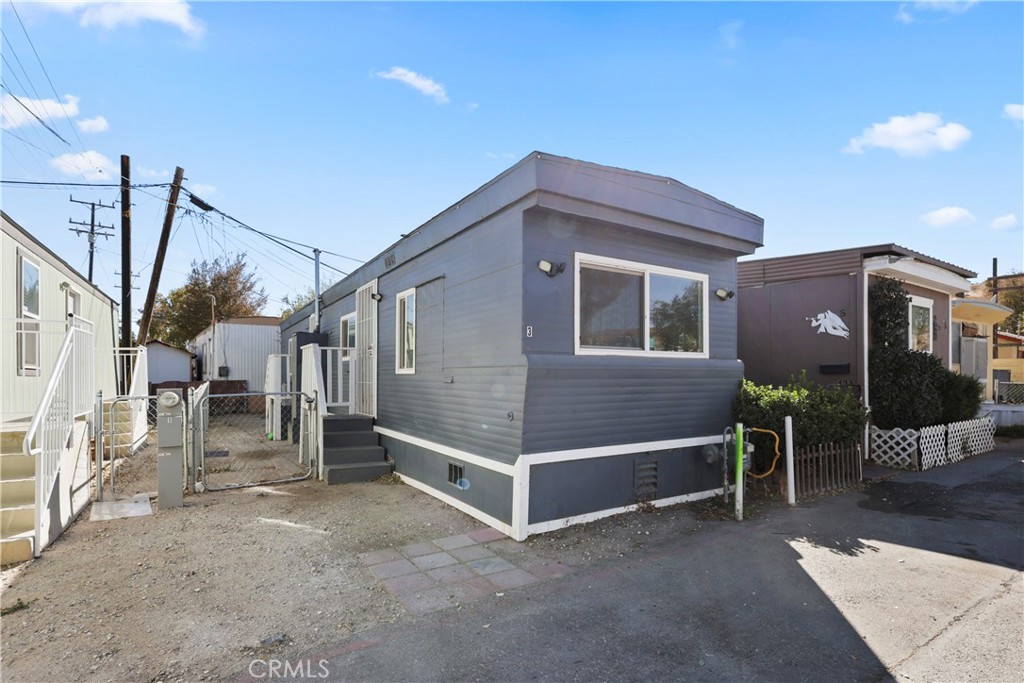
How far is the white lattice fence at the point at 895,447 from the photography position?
848 cm

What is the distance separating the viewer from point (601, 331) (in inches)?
226

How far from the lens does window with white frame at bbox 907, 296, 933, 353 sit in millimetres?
10383

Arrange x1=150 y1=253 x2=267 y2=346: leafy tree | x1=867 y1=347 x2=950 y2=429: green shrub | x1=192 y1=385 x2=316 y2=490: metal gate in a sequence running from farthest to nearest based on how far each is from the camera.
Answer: x1=150 y1=253 x2=267 y2=346: leafy tree
x1=867 y1=347 x2=950 y2=429: green shrub
x1=192 y1=385 x2=316 y2=490: metal gate

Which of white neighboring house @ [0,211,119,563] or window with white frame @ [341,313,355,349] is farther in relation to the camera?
window with white frame @ [341,313,355,349]

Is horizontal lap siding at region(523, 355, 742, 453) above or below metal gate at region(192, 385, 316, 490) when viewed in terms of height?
above

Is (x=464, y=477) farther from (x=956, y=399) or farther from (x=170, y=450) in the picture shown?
(x=956, y=399)

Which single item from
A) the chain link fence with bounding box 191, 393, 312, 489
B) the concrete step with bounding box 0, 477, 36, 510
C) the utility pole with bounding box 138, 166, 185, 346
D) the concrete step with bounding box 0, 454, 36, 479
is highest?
the utility pole with bounding box 138, 166, 185, 346

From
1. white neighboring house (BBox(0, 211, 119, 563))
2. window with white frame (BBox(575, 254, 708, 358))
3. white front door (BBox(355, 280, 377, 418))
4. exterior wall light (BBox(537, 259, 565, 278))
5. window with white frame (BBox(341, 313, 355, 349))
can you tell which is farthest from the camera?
window with white frame (BBox(341, 313, 355, 349))

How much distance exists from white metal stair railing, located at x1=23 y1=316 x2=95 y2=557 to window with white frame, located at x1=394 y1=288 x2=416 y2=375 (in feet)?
12.9

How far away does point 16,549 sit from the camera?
4.36 metres

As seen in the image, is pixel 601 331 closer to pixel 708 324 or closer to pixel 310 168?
pixel 708 324

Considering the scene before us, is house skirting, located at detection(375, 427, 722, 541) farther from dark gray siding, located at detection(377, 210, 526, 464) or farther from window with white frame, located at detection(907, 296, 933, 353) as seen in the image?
window with white frame, located at detection(907, 296, 933, 353)

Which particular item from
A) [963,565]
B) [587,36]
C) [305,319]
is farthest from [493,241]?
[305,319]

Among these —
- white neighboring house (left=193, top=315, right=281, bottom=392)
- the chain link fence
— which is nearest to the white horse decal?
the chain link fence
